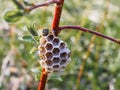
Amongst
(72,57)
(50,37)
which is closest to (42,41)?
(50,37)

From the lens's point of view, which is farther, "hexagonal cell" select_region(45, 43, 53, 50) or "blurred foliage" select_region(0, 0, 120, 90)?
"blurred foliage" select_region(0, 0, 120, 90)

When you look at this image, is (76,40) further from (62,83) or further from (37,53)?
(37,53)

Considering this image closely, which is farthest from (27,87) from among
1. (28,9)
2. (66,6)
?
(28,9)

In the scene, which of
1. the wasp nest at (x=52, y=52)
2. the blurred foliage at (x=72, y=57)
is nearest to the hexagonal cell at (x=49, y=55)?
the wasp nest at (x=52, y=52)

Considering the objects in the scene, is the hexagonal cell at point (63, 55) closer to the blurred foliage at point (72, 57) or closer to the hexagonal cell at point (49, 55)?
the hexagonal cell at point (49, 55)

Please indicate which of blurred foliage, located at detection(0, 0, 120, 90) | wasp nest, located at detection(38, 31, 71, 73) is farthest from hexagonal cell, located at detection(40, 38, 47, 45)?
blurred foliage, located at detection(0, 0, 120, 90)

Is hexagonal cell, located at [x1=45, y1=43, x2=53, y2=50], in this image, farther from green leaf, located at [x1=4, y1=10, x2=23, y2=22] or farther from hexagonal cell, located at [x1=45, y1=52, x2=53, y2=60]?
green leaf, located at [x1=4, y1=10, x2=23, y2=22]
